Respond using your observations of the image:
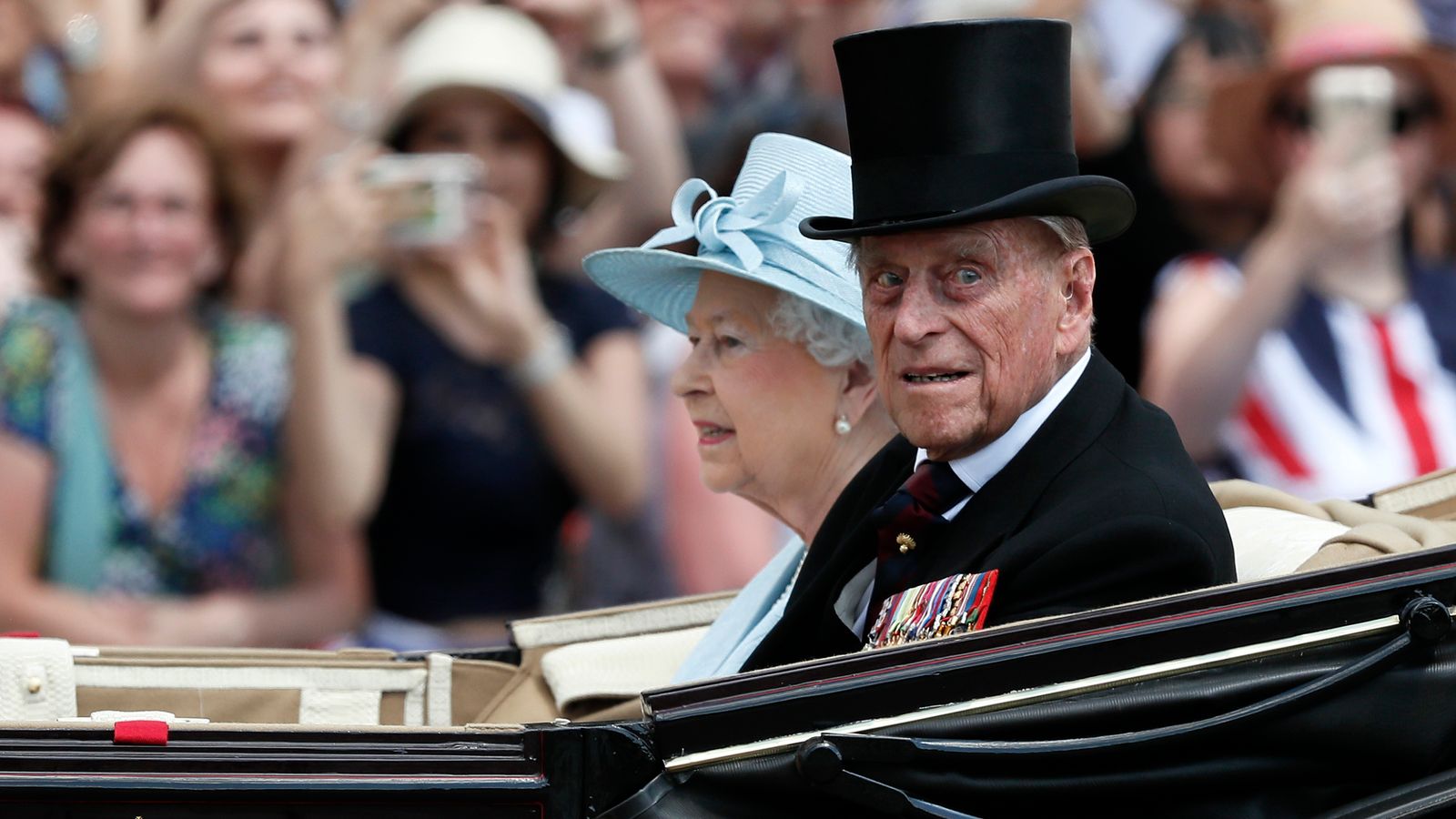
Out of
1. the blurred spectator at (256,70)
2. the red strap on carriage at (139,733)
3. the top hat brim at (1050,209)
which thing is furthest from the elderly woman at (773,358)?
the blurred spectator at (256,70)

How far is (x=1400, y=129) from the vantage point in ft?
18.2

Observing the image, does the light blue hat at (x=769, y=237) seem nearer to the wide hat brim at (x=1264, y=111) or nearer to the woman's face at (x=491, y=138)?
the woman's face at (x=491, y=138)

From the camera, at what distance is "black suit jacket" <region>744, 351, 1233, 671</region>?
7.73ft

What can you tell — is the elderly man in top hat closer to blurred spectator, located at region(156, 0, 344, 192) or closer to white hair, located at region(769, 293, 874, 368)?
white hair, located at region(769, 293, 874, 368)

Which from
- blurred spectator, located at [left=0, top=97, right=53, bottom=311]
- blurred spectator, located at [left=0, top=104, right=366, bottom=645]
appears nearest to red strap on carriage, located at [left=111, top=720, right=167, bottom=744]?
blurred spectator, located at [left=0, top=104, right=366, bottom=645]

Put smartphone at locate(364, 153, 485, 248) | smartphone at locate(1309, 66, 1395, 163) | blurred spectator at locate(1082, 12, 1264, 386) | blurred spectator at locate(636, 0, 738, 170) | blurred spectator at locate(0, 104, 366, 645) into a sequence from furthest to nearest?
blurred spectator at locate(636, 0, 738, 170) → blurred spectator at locate(1082, 12, 1264, 386) → smartphone at locate(1309, 66, 1395, 163) → smartphone at locate(364, 153, 485, 248) → blurred spectator at locate(0, 104, 366, 645)

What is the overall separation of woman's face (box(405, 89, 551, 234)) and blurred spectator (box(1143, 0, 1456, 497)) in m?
1.75

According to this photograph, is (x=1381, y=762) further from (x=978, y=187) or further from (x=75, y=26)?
(x=75, y=26)

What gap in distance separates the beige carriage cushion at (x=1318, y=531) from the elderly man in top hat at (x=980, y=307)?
212 millimetres

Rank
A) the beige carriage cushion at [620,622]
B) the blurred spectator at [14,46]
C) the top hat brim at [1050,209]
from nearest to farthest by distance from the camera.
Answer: the top hat brim at [1050,209]
the beige carriage cushion at [620,622]
the blurred spectator at [14,46]

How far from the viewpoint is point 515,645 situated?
3445 mm

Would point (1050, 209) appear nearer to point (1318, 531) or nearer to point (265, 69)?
point (1318, 531)

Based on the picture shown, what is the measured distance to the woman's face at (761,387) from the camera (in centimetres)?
325

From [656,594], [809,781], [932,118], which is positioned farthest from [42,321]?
[809,781]
